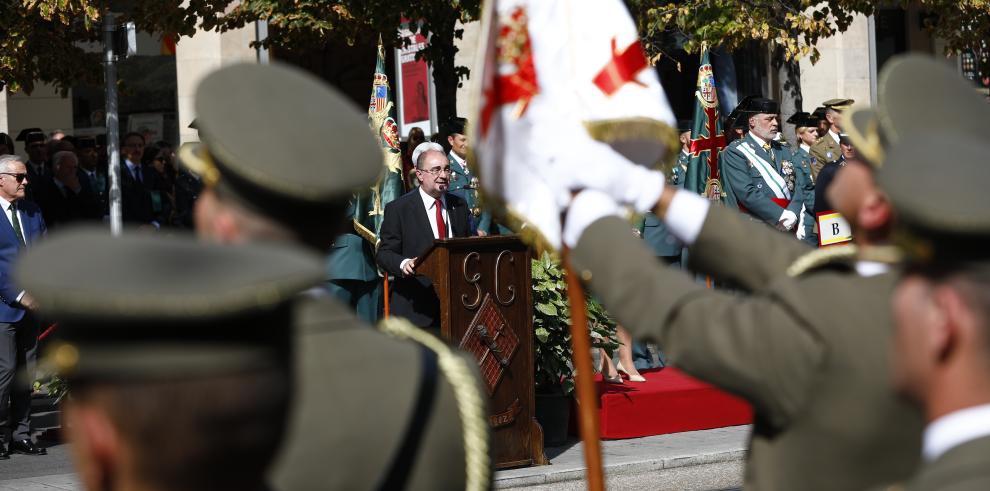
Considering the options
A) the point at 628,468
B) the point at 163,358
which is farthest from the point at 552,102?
the point at 628,468

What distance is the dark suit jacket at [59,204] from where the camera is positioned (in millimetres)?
11875

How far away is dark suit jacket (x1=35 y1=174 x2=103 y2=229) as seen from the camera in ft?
39.0

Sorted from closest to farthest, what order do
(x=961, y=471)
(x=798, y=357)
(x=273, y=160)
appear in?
(x=961, y=471) < (x=273, y=160) < (x=798, y=357)

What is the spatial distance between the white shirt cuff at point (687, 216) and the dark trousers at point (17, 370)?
719 cm

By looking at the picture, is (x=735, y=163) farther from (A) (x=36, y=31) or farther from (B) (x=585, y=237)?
(B) (x=585, y=237)

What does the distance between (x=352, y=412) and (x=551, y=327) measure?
7003 mm

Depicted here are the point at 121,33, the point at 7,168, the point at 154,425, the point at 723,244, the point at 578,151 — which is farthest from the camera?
the point at 121,33

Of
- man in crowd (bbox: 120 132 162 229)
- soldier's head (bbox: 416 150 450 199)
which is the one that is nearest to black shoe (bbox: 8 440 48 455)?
soldier's head (bbox: 416 150 450 199)

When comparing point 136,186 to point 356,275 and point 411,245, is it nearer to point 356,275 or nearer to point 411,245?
point 356,275

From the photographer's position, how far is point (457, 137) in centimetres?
1224

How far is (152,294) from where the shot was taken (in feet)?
5.13

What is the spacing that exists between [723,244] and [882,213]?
1.49 ft

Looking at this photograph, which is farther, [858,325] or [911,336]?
[858,325]

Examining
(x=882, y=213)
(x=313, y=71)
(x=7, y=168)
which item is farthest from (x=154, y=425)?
(x=313, y=71)
